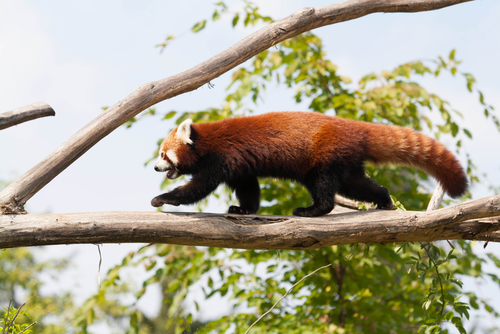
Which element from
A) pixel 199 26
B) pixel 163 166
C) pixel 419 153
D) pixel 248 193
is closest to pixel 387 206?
pixel 419 153

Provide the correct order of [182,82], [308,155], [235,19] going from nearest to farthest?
[182,82], [308,155], [235,19]

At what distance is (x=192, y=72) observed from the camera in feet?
8.04

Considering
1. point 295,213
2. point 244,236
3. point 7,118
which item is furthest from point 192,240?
point 7,118

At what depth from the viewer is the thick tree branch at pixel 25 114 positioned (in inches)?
91.4

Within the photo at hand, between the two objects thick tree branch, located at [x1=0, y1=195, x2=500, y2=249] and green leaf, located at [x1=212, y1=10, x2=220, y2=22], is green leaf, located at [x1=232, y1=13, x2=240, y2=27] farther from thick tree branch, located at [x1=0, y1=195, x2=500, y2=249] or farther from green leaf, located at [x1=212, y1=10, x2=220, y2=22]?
thick tree branch, located at [x1=0, y1=195, x2=500, y2=249]

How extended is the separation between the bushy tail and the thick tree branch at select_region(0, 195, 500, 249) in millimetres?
352

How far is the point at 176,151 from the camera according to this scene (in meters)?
2.85

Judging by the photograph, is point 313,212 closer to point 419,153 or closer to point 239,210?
point 239,210

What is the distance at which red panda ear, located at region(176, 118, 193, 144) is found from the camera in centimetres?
279

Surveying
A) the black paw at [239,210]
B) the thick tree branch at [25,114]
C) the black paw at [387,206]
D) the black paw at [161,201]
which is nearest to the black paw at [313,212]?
the black paw at [387,206]

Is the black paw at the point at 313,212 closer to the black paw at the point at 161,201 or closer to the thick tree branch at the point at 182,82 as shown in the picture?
the black paw at the point at 161,201

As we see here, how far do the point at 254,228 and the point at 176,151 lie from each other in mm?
865

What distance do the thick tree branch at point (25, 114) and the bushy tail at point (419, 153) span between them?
201 centimetres

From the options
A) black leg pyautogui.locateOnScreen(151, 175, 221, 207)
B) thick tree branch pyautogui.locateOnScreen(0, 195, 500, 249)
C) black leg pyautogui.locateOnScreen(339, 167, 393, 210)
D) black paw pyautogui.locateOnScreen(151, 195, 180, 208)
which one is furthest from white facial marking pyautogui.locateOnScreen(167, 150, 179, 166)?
black leg pyautogui.locateOnScreen(339, 167, 393, 210)
